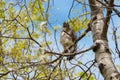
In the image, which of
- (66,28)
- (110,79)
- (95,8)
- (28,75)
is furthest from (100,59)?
(28,75)

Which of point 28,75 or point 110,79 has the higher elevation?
point 110,79

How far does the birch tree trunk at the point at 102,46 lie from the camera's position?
7.55 ft

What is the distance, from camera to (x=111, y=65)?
92.4 inches

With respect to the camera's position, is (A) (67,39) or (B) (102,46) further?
(A) (67,39)

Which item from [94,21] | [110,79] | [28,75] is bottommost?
[28,75]

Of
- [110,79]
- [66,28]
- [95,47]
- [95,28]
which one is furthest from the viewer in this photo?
[66,28]

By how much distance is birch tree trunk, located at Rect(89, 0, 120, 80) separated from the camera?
230cm

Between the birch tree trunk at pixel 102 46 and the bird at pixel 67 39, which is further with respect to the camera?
the bird at pixel 67 39

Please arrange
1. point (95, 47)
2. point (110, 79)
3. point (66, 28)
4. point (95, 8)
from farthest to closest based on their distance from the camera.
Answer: point (66, 28) → point (95, 8) → point (95, 47) → point (110, 79)

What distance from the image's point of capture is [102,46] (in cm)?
255

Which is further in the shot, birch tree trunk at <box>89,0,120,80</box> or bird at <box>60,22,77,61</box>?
bird at <box>60,22,77,61</box>

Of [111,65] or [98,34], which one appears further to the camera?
[98,34]

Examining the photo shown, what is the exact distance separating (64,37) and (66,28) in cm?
20

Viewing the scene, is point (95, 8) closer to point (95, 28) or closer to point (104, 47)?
point (95, 28)
